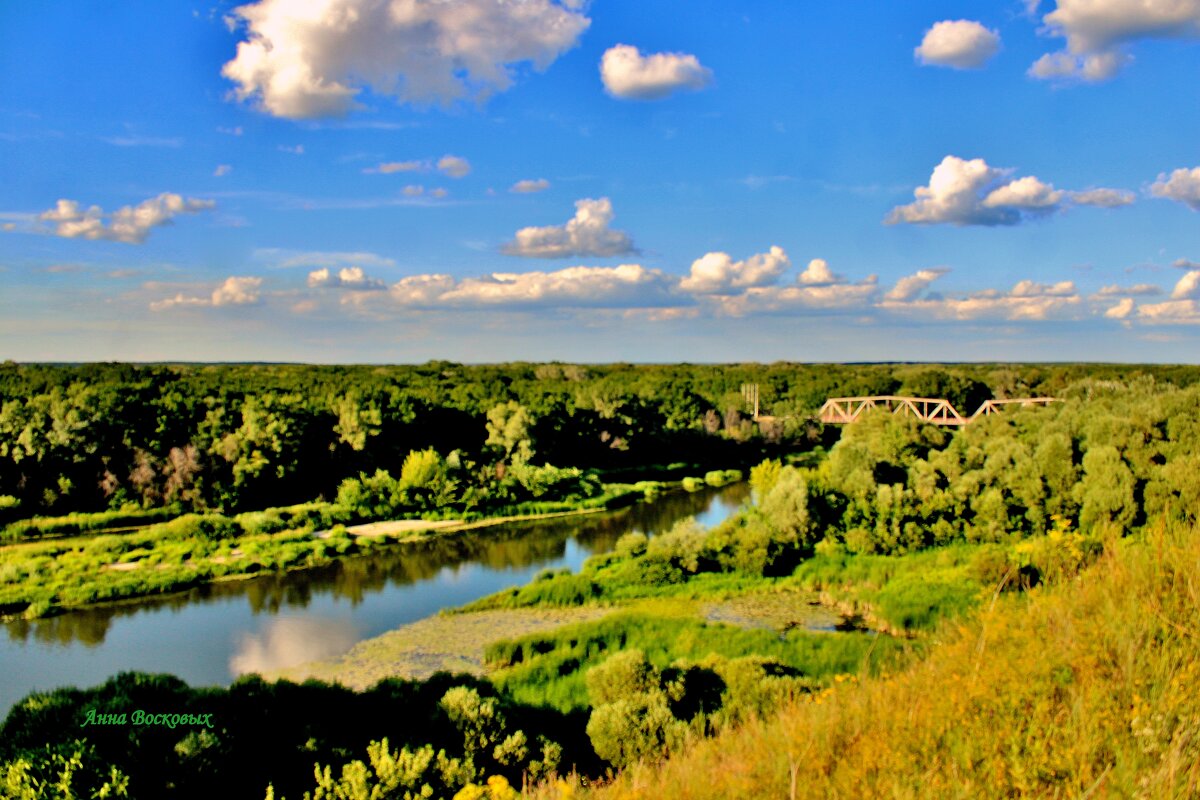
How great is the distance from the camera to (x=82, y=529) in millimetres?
27750

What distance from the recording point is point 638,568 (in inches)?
884

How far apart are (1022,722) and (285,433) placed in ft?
111

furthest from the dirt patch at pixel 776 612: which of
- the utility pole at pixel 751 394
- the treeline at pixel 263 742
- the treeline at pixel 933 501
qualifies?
the utility pole at pixel 751 394

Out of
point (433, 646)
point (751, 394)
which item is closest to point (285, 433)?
point (433, 646)

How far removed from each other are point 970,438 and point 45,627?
28.9 meters

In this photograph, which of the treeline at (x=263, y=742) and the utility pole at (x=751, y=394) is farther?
the utility pole at (x=751, y=394)

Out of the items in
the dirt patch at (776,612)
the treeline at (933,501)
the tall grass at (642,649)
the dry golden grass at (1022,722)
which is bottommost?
the dirt patch at (776,612)

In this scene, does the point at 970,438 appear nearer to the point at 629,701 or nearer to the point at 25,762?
the point at 629,701

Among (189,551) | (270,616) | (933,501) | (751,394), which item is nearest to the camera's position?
(270,616)

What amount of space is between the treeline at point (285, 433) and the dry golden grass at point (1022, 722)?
1235 inches

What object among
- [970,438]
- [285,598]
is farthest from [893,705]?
[970,438]

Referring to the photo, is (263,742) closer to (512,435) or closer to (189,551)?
(189,551)

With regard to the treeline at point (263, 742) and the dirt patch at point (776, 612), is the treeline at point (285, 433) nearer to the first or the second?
the dirt patch at point (776, 612)

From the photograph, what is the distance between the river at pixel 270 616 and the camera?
16.4 m
